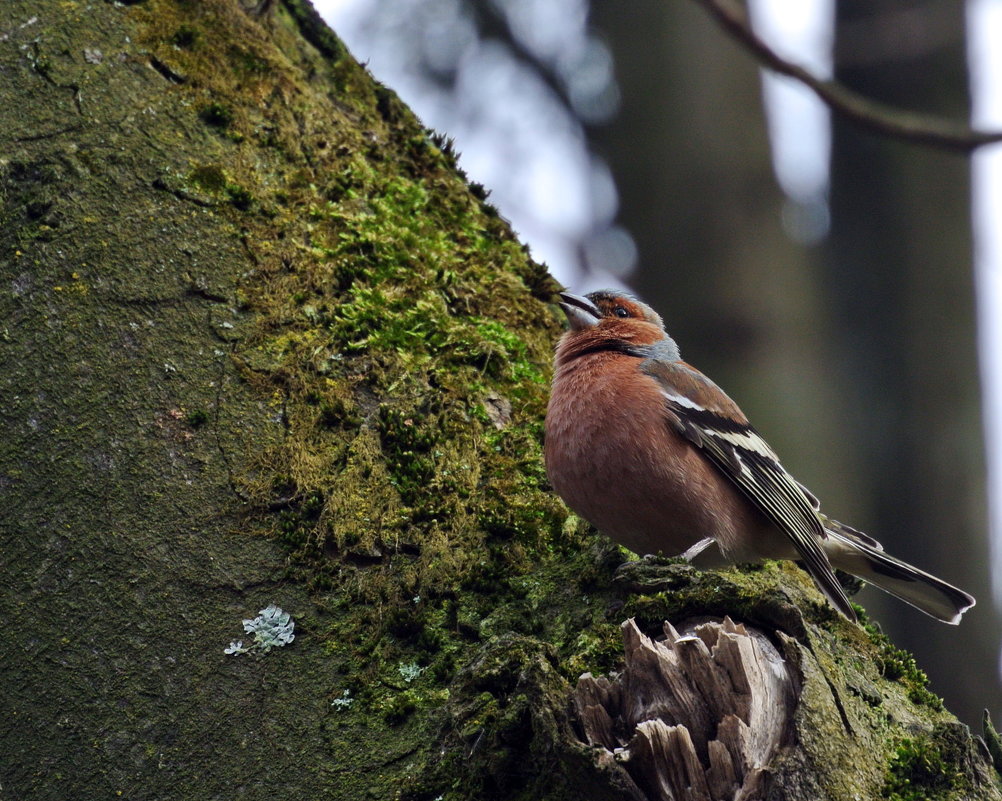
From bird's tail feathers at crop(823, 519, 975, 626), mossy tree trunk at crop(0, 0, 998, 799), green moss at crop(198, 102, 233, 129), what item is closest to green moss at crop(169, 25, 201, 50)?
mossy tree trunk at crop(0, 0, 998, 799)

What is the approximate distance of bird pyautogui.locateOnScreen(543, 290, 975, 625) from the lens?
423 centimetres

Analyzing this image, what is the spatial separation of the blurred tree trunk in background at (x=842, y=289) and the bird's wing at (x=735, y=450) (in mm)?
3830

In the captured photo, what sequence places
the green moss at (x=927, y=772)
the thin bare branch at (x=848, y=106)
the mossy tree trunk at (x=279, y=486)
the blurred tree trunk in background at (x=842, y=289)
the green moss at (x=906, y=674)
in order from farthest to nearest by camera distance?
the blurred tree trunk in background at (x=842, y=289)
the thin bare branch at (x=848, y=106)
the green moss at (x=906, y=674)
the mossy tree trunk at (x=279, y=486)
the green moss at (x=927, y=772)

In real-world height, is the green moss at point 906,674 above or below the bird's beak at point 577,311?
below

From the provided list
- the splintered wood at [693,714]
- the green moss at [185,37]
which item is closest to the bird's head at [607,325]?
the green moss at [185,37]

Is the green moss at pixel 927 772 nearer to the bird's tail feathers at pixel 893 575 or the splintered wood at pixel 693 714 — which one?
the splintered wood at pixel 693 714

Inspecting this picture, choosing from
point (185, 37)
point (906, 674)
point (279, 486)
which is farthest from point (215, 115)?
point (906, 674)

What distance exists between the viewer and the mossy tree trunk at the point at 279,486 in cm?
284

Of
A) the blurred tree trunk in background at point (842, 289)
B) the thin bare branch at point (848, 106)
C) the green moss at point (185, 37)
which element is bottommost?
the green moss at point (185, 37)

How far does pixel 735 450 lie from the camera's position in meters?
5.02

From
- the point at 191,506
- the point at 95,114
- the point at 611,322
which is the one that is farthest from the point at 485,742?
the point at 611,322

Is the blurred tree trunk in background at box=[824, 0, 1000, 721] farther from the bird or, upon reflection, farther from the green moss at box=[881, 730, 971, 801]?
the green moss at box=[881, 730, 971, 801]

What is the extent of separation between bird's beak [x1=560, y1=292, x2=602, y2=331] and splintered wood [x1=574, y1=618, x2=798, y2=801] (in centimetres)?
275

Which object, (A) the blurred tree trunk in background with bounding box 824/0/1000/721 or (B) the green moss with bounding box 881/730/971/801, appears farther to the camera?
(A) the blurred tree trunk in background with bounding box 824/0/1000/721
